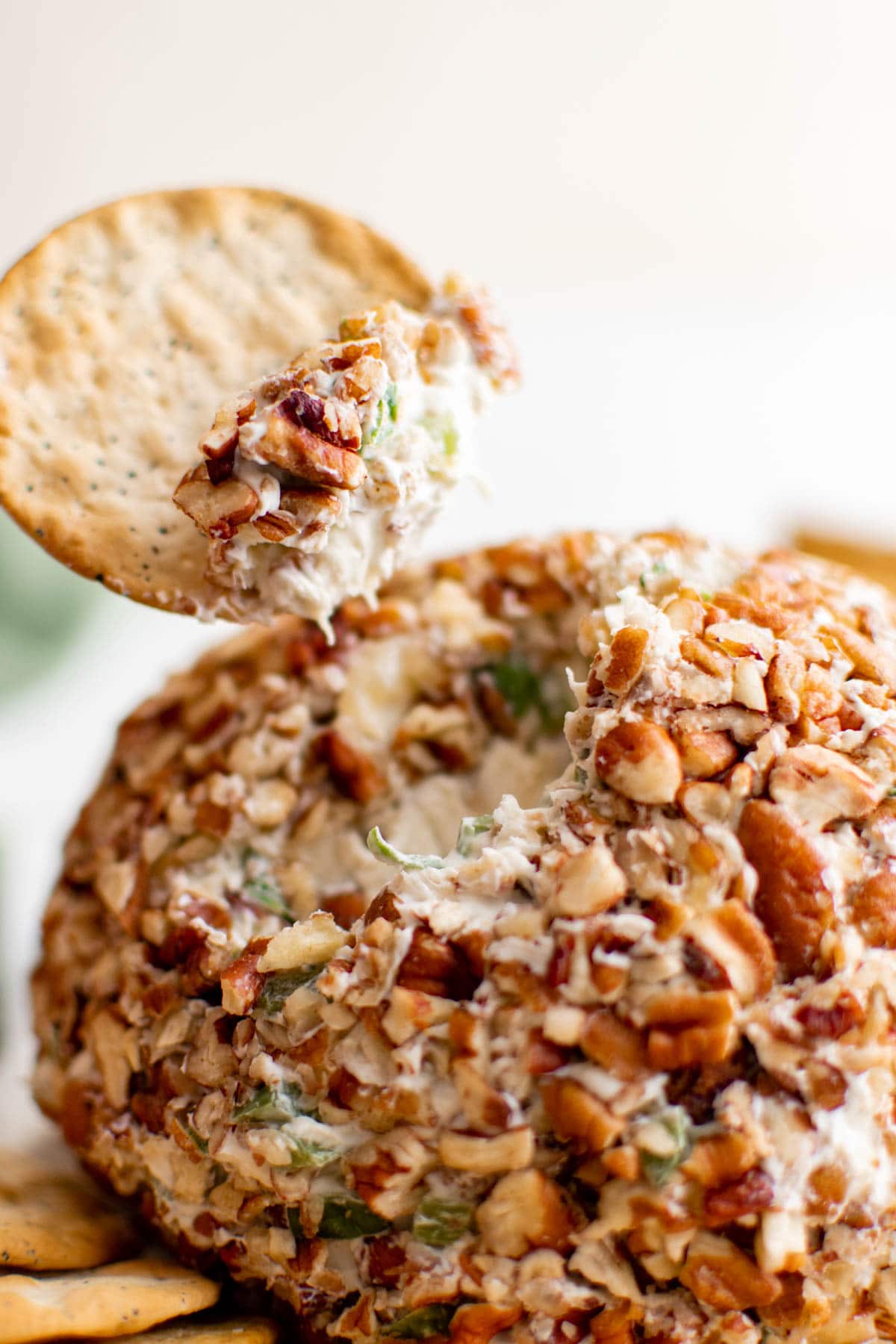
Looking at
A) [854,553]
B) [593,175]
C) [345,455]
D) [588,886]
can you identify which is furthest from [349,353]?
[593,175]

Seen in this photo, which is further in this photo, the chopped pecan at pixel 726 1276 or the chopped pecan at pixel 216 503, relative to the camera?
the chopped pecan at pixel 216 503

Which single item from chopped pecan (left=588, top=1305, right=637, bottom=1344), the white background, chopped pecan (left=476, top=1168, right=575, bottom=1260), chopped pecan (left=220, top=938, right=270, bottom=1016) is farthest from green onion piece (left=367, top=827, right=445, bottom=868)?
the white background

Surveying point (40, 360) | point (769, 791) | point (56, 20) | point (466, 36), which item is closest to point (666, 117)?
point (466, 36)

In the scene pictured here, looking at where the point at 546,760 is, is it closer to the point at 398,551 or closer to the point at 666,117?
the point at 398,551

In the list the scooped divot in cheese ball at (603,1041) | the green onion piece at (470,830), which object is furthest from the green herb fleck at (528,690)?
the green onion piece at (470,830)

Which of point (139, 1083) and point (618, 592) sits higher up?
point (618, 592)

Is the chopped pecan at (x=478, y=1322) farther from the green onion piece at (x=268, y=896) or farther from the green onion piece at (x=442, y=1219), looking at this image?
the green onion piece at (x=268, y=896)
